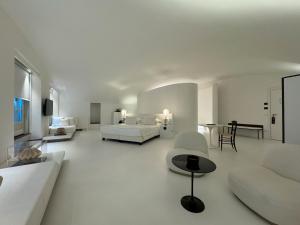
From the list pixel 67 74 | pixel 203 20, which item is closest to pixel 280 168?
pixel 203 20

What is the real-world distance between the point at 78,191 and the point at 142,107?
690 centimetres

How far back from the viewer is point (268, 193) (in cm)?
152

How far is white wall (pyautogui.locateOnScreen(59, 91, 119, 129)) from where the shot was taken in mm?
8898

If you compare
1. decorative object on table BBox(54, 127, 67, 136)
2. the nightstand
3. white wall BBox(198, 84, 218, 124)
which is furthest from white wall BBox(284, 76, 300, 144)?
decorative object on table BBox(54, 127, 67, 136)

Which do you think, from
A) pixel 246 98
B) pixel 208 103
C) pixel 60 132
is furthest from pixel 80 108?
pixel 246 98

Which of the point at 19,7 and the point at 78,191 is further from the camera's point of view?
the point at 19,7

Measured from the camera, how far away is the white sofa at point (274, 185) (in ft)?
4.57

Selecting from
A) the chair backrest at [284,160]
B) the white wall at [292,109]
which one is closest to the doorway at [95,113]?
the chair backrest at [284,160]

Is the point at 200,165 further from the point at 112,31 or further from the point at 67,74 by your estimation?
the point at 67,74

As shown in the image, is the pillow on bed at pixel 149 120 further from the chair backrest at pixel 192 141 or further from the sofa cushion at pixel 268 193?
the sofa cushion at pixel 268 193

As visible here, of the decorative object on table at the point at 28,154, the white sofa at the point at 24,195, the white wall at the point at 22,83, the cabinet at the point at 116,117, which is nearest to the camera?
the white sofa at the point at 24,195

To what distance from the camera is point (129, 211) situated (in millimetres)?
1675

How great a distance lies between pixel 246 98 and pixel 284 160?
592cm

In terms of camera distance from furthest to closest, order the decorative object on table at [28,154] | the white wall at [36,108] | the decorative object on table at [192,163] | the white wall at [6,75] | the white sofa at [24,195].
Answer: the white wall at [36,108] → the decorative object on table at [28,154] → the white wall at [6,75] → the decorative object on table at [192,163] → the white sofa at [24,195]
